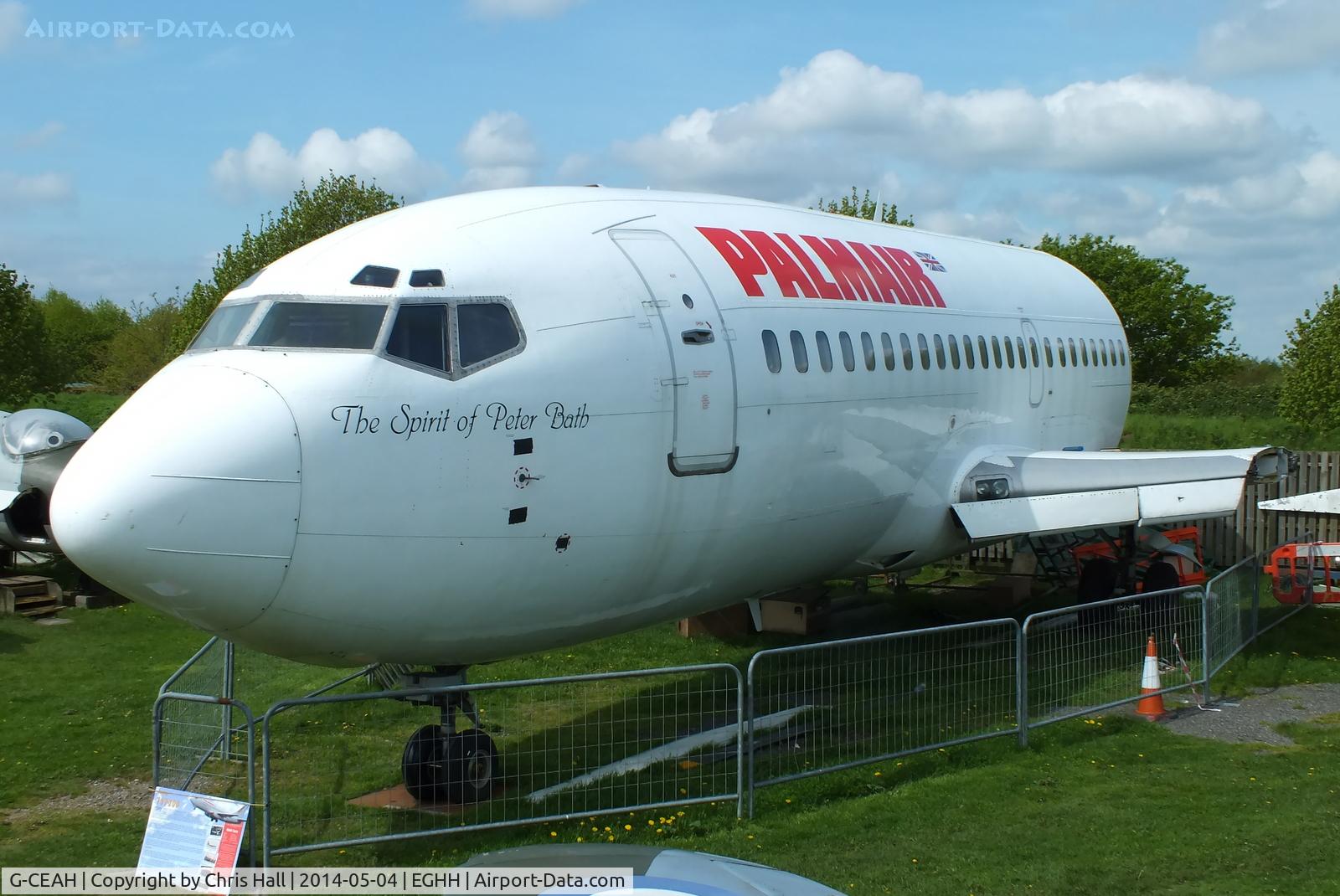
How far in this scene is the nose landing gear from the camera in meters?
8.62

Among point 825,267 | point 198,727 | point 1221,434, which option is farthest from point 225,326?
point 1221,434

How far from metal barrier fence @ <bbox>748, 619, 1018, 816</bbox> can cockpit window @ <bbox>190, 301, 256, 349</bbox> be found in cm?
401

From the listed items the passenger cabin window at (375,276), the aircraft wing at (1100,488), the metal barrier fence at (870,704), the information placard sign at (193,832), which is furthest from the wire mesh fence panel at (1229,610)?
the information placard sign at (193,832)

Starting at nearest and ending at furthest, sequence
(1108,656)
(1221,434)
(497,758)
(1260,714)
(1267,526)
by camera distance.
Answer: (497,758)
(1260,714)
(1108,656)
(1267,526)
(1221,434)

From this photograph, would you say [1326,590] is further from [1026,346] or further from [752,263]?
[752,263]

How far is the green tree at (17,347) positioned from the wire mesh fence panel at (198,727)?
21.3 m

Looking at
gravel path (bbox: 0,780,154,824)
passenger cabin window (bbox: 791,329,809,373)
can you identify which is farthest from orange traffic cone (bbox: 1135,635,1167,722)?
gravel path (bbox: 0,780,154,824)

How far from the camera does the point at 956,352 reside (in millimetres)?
13203

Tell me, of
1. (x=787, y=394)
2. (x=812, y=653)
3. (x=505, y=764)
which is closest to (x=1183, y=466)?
(x=812, y=653)

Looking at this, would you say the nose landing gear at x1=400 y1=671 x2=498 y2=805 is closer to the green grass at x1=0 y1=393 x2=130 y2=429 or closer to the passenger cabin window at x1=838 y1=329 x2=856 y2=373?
the passenger cabin window at x1=838 y1=329 x2=856 y2=373

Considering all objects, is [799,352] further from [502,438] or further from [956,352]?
[956,352]

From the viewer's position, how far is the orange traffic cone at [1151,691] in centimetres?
1155

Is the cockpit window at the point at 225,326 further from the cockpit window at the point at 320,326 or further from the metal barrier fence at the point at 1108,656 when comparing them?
the metal barrier fence at the point at 1108,656

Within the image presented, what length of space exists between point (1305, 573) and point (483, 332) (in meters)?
14.7
